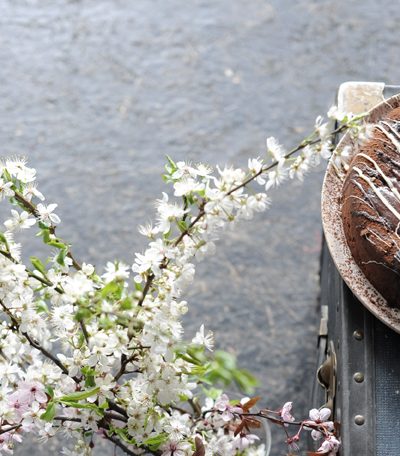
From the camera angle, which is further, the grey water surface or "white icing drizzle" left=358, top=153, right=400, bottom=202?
the grey water surface

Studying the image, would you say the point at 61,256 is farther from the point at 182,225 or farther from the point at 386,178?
the point at 386,178

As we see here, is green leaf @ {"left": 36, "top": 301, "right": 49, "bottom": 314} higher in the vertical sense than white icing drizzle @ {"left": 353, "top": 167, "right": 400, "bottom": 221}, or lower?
lower

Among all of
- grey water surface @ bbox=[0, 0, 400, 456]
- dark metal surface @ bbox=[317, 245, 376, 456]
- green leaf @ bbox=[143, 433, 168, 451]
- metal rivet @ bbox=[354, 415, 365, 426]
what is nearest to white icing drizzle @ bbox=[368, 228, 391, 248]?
dark metal surface @ bbox=[317, 245, 376, 456]

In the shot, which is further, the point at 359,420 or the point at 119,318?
the point at 359,420

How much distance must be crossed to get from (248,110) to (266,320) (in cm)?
64

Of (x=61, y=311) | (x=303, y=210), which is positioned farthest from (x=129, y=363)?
(x=303, y=210)

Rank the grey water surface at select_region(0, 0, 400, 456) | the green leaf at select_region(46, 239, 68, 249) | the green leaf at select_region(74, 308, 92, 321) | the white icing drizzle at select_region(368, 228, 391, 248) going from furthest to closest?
the grey water surface at select_region(0, 0, 400, 456)
the white icing drizzle at select_region(368, 228, 391, 248)
the green leaf at select_region(46, 239, 68, 249)
the green leaf at select_region(74, 308, 92, 321)

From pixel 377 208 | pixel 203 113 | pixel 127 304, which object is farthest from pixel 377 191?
pixel 203 113

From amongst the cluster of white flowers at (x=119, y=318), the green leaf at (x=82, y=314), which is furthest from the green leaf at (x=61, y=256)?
the green leaf at (x=82, y=314)

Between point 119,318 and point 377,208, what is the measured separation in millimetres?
417

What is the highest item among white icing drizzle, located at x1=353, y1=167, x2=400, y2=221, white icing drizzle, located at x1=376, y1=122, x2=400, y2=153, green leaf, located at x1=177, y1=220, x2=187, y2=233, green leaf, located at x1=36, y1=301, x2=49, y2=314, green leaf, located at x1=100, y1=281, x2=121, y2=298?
white icing drizzle, located at x1=376, y1=122, x2=400, y2=153

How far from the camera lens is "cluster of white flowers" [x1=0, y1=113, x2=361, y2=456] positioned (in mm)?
812

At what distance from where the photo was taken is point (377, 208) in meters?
1.03

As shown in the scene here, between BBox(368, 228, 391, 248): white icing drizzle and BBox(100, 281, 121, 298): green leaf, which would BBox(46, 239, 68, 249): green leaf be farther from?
BBox(368, 228, 391, 248): white icing drizzle
